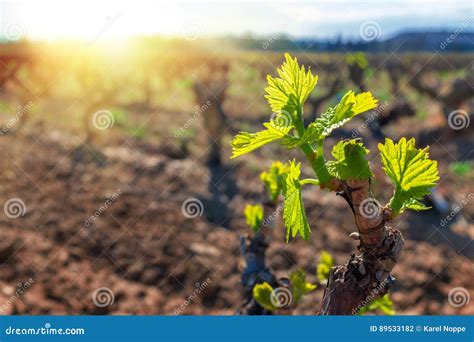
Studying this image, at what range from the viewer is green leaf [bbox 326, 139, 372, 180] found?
160 cm

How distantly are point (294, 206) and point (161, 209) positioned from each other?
610 cm

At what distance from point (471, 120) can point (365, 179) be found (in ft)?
22.5

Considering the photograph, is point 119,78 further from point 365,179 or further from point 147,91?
point 365,179

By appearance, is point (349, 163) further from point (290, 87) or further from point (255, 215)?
point (255, 215)

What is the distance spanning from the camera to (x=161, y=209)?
24.7 ft

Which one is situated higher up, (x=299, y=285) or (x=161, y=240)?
(x=299, y=285)

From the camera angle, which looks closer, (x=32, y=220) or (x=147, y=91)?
(x=32, y=220)

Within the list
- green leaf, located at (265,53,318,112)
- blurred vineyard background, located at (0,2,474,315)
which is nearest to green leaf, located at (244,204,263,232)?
green leaf, located at (265,53,318,112)

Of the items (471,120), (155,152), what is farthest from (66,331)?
(155,152)

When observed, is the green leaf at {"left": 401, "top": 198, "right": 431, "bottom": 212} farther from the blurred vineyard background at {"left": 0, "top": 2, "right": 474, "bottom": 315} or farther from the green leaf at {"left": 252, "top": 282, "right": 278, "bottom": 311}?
the blurred vineyard background at {"left": 0, "top": 2, "right": 474, "bottom": 315}

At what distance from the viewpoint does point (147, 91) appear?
16328 mm

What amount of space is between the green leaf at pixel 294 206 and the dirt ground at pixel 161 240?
299 cm

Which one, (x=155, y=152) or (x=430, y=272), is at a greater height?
(x=155, y=152)

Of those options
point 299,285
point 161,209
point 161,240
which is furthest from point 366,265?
point 161,209
